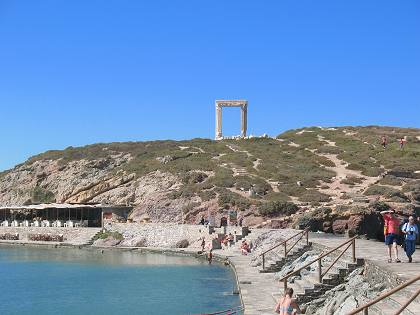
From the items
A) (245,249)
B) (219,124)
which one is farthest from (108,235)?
(219,124)

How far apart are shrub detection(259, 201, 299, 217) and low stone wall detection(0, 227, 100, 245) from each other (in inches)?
618

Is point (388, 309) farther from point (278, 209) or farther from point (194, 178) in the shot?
point (194, 178)

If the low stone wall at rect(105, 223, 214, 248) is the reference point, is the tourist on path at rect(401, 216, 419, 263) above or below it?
above

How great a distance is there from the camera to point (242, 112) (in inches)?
3647

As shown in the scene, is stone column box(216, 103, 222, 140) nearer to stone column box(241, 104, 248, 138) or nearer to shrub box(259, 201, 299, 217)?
stone column box(241, 104, 248, 138)

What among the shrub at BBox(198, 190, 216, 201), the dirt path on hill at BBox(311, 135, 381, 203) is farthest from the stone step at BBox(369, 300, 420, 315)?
the shrub at BBox(198, 190, 216, 201)

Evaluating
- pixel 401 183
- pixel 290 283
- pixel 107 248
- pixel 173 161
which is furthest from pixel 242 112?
pixel 290 283

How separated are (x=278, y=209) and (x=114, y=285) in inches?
904

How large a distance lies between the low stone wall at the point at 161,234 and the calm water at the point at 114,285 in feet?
15.2

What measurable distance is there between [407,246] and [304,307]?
12.8 ft

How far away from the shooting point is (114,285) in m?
27.8

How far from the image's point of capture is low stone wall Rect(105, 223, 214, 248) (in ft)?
148

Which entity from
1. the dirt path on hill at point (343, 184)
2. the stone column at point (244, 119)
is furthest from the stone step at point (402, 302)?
the stone column at point (244, 119)

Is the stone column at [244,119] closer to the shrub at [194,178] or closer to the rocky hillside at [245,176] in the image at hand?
the rocky hillside at [245,176]
